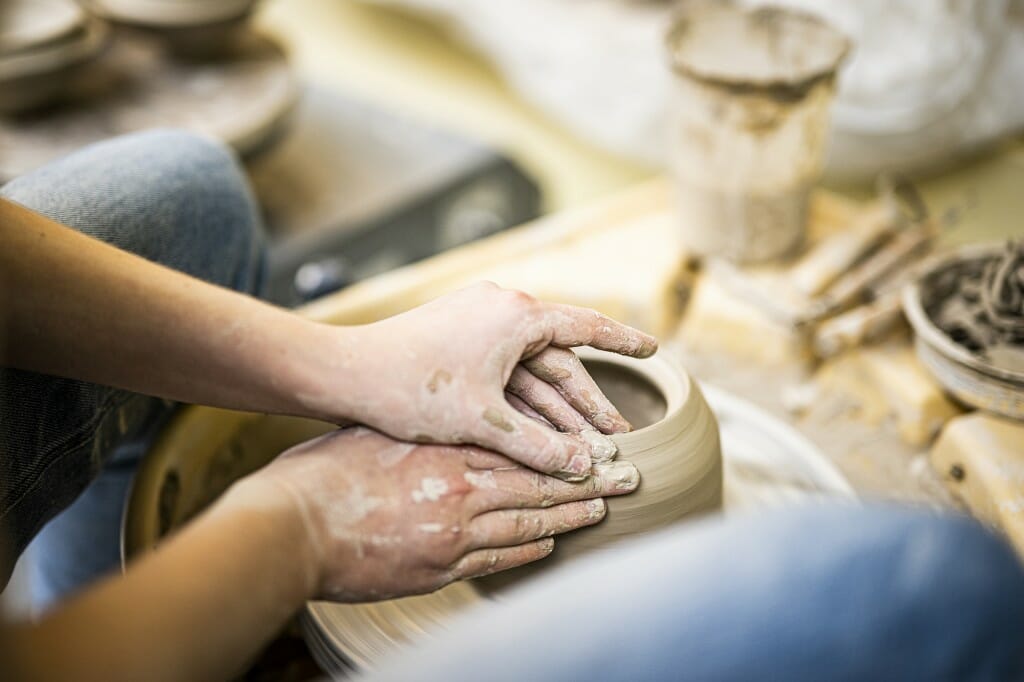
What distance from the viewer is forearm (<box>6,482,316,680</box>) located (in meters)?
0.72

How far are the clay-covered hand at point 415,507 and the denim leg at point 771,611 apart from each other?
0.90ft

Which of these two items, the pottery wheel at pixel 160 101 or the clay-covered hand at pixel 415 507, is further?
the pottery wheel at pixel 160 101

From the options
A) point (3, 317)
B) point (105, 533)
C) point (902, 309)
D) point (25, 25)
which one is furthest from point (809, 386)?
point (25, 25)

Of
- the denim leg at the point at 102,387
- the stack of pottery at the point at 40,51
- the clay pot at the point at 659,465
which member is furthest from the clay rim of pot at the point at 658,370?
the stack of pottery at the point at 40,51

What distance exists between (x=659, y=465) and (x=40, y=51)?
1.91 metres

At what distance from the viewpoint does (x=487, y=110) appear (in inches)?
139

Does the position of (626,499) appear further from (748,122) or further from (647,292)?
(748,122)

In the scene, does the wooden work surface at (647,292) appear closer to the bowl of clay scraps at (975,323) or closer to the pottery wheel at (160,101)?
the bowl of clay scraps at (975,323)

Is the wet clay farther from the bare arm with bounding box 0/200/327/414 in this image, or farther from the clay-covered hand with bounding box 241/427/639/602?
the bare arm with bounding box 0/200/327/414

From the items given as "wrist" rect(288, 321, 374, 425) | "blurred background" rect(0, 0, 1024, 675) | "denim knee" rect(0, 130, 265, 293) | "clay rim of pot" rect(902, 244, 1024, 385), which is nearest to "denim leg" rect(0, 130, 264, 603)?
"denim knee" rect(0, 130, 265, 293)

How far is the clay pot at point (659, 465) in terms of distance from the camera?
112 centimetres

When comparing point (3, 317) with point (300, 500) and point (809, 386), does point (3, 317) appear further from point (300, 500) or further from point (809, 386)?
point (809, 386)

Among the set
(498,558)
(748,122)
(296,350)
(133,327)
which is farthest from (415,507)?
(748,122)

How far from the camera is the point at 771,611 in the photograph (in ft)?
2.36
